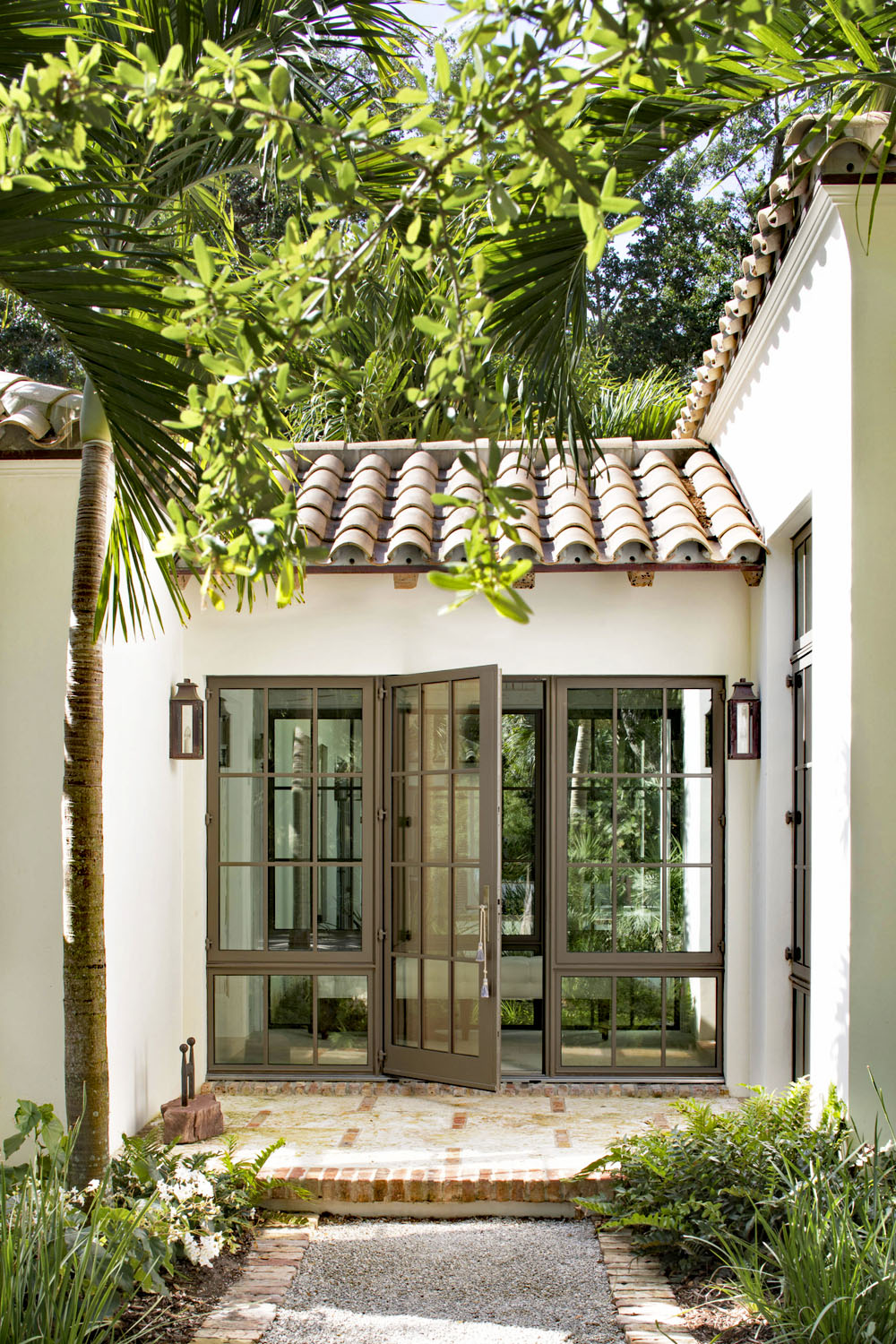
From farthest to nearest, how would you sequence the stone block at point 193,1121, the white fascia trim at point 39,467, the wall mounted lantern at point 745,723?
the wall mounted lantern at point 745,723 → the stone block at point 193,1121 → the white fascia trim at point 39,467

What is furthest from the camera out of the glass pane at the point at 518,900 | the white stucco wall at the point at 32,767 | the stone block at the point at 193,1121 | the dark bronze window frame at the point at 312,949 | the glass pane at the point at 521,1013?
the glass pane at the point at 518,900

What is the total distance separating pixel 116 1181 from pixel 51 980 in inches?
47.1

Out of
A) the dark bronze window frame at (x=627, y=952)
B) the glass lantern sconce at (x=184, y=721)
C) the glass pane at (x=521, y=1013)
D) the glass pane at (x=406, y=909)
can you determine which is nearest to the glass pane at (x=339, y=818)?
the glass pane at (x=406, y=909)

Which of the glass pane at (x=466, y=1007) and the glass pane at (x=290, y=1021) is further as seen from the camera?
the glass pane at (x=290, y=1021)

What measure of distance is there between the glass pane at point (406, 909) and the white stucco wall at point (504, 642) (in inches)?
42.6

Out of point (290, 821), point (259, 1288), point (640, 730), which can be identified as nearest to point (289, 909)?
point (290, 821)

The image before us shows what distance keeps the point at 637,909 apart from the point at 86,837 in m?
3.56

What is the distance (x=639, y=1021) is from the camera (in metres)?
6.50

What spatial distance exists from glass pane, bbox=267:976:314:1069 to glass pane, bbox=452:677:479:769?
1.55 metres

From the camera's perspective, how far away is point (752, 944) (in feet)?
20.7

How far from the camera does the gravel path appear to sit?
150 inches

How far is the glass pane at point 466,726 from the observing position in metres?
6.31

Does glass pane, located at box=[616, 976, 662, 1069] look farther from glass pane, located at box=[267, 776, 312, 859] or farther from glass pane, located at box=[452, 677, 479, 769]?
glass pane, located at box=[267, 776, 312, 859]

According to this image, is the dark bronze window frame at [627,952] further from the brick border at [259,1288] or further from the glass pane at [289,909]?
the brick border at [259,1288]
